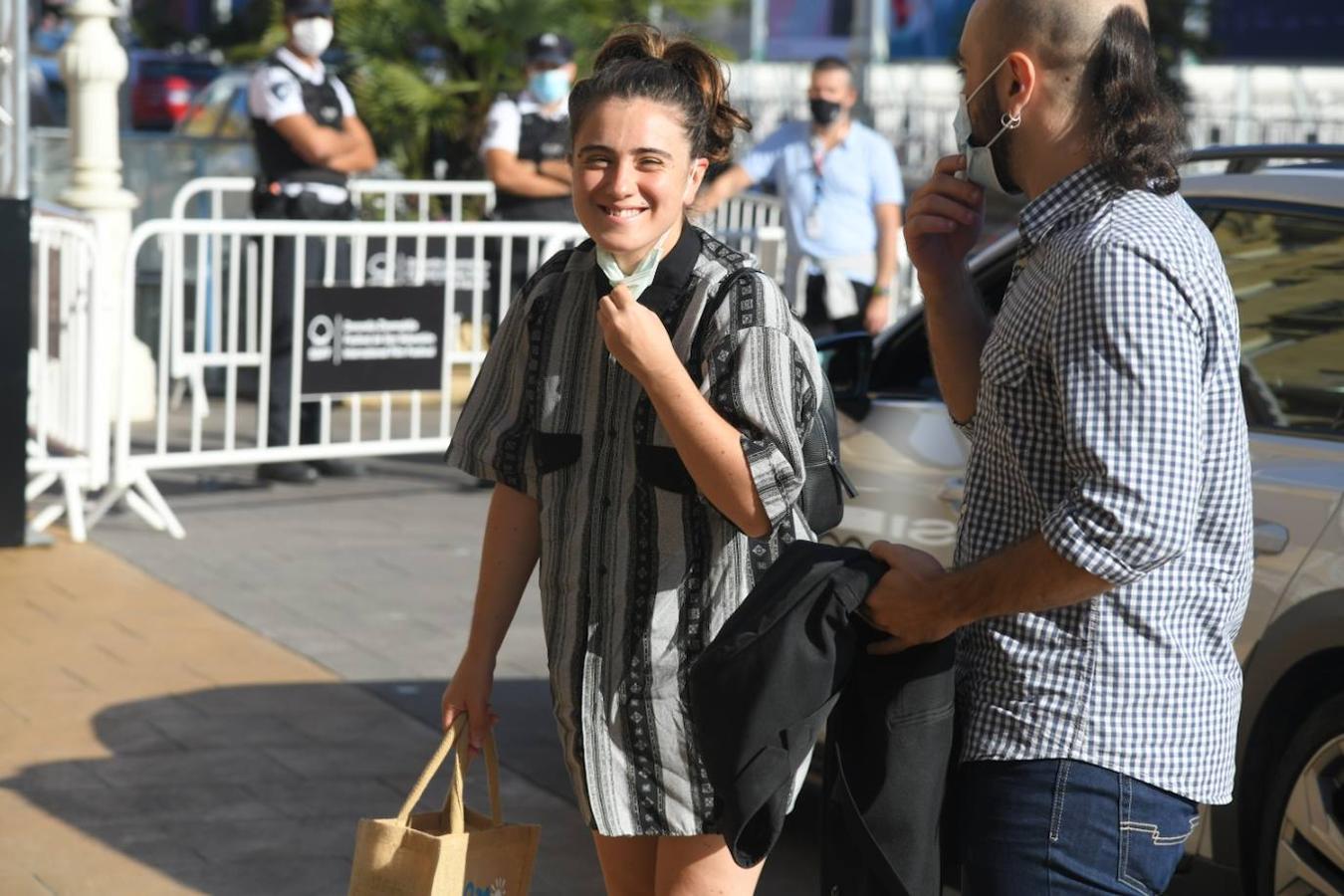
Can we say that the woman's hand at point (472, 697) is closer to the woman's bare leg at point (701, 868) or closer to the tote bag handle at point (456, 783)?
the tote bag handle at point (456, 783)

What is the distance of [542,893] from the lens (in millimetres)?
4617

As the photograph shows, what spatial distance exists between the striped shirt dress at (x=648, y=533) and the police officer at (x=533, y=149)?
6742 millimetres

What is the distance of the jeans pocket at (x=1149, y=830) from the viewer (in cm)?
229

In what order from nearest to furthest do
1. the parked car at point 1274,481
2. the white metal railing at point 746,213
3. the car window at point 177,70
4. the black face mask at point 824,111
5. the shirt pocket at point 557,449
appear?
the shirt pocket at point 557,449, the parked car at point 1274,481, the black face mask at point 824,111, the white metal railing at point 746,213, the car window at point 177,70

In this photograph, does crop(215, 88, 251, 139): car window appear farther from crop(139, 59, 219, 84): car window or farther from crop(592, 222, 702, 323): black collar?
crop(139, 59, 219, 84): car window

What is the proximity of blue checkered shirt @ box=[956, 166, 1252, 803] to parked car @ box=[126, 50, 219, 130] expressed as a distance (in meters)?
24.8

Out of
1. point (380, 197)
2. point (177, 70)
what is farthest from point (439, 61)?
point (177, 70)

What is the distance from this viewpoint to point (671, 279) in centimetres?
292

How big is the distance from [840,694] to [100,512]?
6140 millimetres

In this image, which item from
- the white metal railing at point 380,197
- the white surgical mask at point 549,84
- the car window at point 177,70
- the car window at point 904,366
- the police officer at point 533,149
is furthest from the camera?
the car window at point 177,70

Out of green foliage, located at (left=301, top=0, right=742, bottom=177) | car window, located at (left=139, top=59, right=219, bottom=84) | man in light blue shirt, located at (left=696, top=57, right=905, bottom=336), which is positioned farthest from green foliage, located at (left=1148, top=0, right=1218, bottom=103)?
man in light blue shirt, located at (left=696, top=57, right=905, bottom=336)

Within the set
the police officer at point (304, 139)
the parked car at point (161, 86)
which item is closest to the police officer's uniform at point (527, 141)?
the police officer at point (304, 139)

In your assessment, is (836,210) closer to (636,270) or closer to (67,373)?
(67,373)

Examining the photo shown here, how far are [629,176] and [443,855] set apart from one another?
0.99 meters
